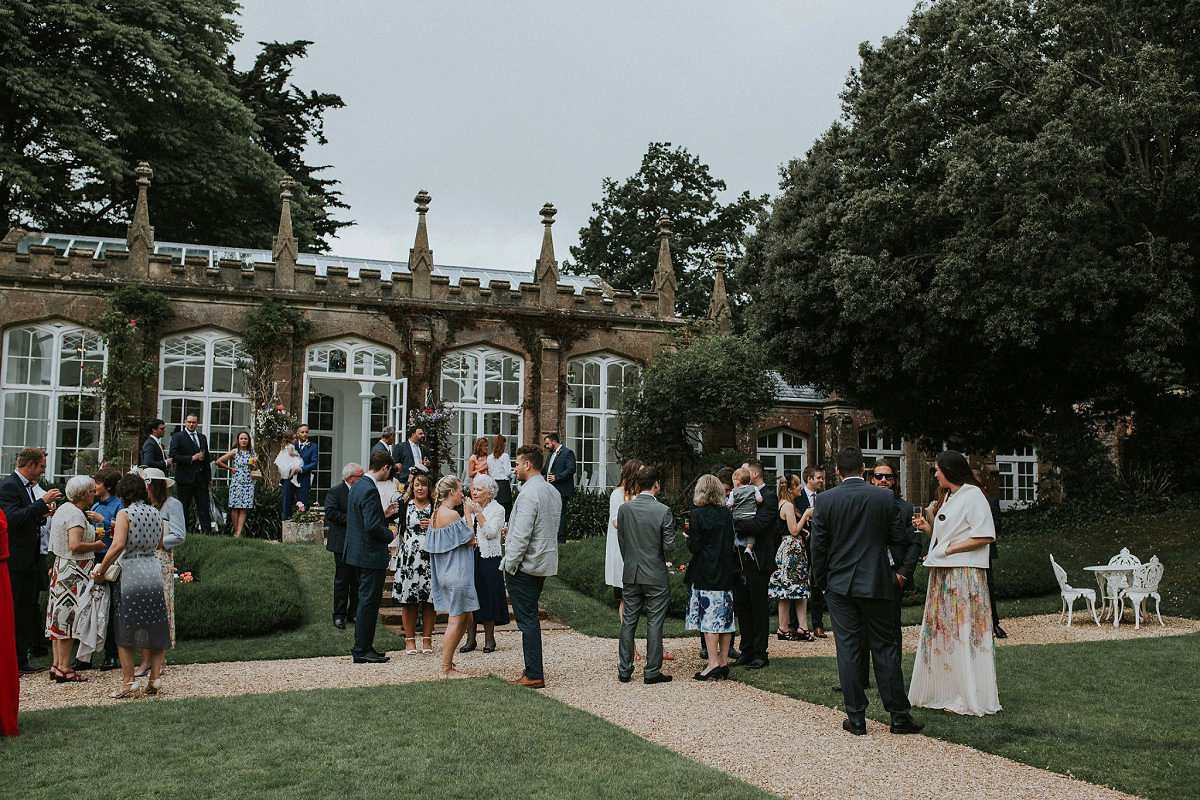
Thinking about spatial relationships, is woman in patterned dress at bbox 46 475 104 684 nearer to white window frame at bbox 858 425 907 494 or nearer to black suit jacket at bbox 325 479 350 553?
black suit jacket at bbox 325 479 350 553

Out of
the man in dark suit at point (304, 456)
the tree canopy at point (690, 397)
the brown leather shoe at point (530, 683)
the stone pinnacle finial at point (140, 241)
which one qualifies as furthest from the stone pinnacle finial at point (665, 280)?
the brown leather shoe at point (530, 683)

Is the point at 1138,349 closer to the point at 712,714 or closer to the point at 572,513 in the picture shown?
the point at 572,513

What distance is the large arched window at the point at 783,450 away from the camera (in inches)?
1081

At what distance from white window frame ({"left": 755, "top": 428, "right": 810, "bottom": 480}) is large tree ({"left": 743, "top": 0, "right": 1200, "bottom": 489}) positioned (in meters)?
5.99

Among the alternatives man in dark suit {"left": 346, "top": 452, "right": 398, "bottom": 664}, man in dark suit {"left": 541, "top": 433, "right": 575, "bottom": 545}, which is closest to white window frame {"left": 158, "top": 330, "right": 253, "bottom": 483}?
man in dark suit {"left": 541, "top": 433, "right": 575, "bottom": 545}

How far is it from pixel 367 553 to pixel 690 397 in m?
12.7

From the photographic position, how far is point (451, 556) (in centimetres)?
909

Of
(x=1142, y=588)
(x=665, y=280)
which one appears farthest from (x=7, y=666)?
(x=665, y=280)

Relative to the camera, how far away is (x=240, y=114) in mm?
28312

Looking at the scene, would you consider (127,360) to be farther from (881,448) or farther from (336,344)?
(881,448)

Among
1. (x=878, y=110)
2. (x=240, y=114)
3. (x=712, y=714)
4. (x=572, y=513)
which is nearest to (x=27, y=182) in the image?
(x=240, y=114)

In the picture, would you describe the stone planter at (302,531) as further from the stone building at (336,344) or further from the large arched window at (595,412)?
the large arched window at (595,412)

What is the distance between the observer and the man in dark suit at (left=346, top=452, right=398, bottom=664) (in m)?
9.38

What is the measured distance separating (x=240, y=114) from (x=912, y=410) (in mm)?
19903
